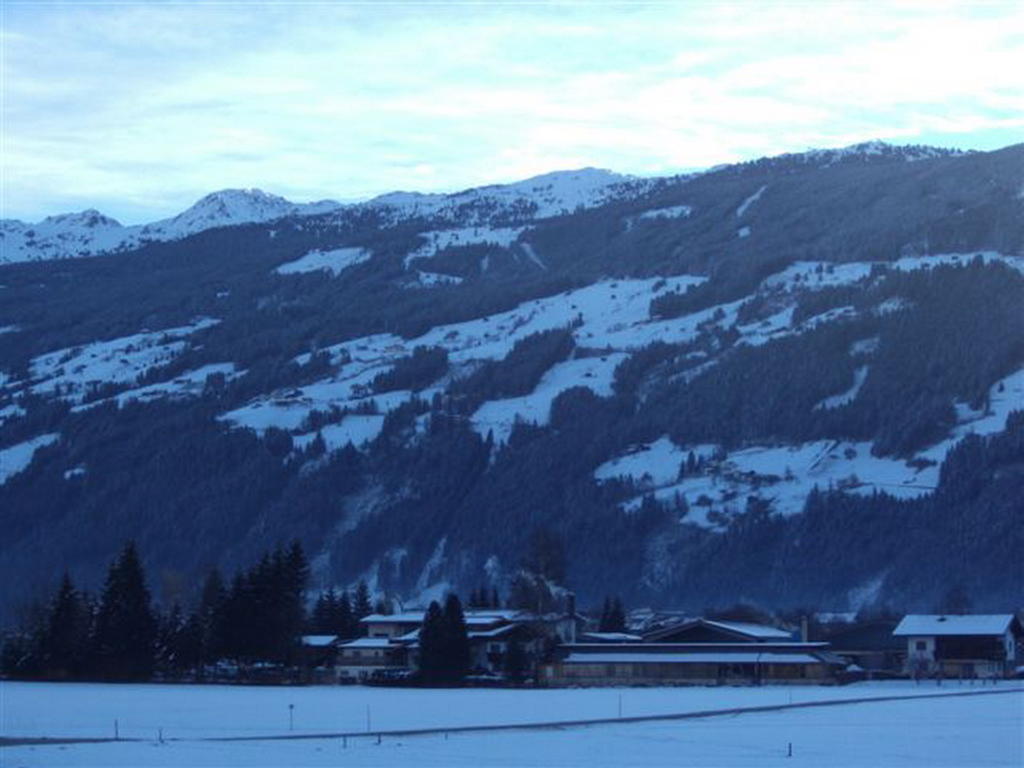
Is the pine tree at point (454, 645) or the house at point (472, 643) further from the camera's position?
the house at point (472, 643)

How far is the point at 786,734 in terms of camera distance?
58750mm

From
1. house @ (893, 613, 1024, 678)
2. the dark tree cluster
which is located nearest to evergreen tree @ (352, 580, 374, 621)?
the dark tree cluster

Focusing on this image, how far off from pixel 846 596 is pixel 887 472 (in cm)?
2784

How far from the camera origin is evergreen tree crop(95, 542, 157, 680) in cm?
9888

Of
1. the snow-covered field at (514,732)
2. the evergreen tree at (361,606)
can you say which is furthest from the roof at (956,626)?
the evergreen tree at (361,606)

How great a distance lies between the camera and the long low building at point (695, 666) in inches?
3981

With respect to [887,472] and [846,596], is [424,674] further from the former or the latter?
[887,472]

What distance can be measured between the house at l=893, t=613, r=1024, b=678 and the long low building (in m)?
8.52

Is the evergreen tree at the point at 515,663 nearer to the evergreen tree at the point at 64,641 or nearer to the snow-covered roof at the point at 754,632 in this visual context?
the snow-covered roof at the point at 754,632

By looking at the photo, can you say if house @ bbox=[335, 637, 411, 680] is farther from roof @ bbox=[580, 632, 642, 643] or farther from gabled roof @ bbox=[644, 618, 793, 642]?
gabled roof @ bbox=[644, 618, 793, 642]

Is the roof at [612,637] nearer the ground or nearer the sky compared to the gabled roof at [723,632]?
nearer the ground

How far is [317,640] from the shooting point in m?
118

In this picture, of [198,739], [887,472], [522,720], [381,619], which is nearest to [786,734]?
[522,720]

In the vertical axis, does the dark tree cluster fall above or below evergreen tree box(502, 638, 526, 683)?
above
